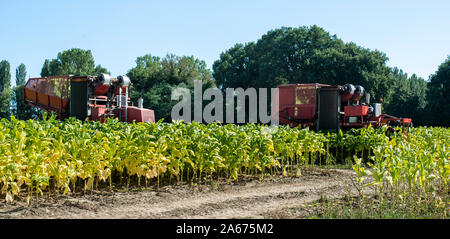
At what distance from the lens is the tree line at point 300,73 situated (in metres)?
35.8

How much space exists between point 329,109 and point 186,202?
32.1 feet

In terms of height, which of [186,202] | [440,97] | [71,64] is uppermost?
[71,64]

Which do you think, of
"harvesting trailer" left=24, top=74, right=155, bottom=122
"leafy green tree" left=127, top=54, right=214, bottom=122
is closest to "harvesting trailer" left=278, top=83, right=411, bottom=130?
"harvesting trailer" left=24, top=74, right=155, bottom=122

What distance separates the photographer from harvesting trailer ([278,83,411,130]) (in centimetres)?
1467

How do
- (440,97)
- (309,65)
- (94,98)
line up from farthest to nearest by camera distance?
1. (309,65)
2. (440,97)
3. (94,98)

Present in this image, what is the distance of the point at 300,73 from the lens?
38.5 m

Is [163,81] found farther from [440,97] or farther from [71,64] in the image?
[440,97]

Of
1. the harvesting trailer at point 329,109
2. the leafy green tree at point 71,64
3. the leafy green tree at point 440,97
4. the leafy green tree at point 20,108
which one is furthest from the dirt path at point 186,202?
the leafy green tree at point 71,64

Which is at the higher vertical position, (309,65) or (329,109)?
(309,65)

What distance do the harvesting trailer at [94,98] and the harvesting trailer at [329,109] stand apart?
5554 millimetres

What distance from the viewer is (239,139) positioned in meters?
8.25

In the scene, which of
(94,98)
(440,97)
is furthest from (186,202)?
(440,97)

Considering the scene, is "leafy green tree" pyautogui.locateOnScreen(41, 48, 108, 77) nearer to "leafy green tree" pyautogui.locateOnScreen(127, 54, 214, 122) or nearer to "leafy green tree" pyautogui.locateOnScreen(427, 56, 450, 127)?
"leafy green tree" pyautogui.locateOnScreen(127, 54, 214, 122)

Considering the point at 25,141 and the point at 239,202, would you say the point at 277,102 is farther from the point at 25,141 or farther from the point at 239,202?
the point at 25,141
